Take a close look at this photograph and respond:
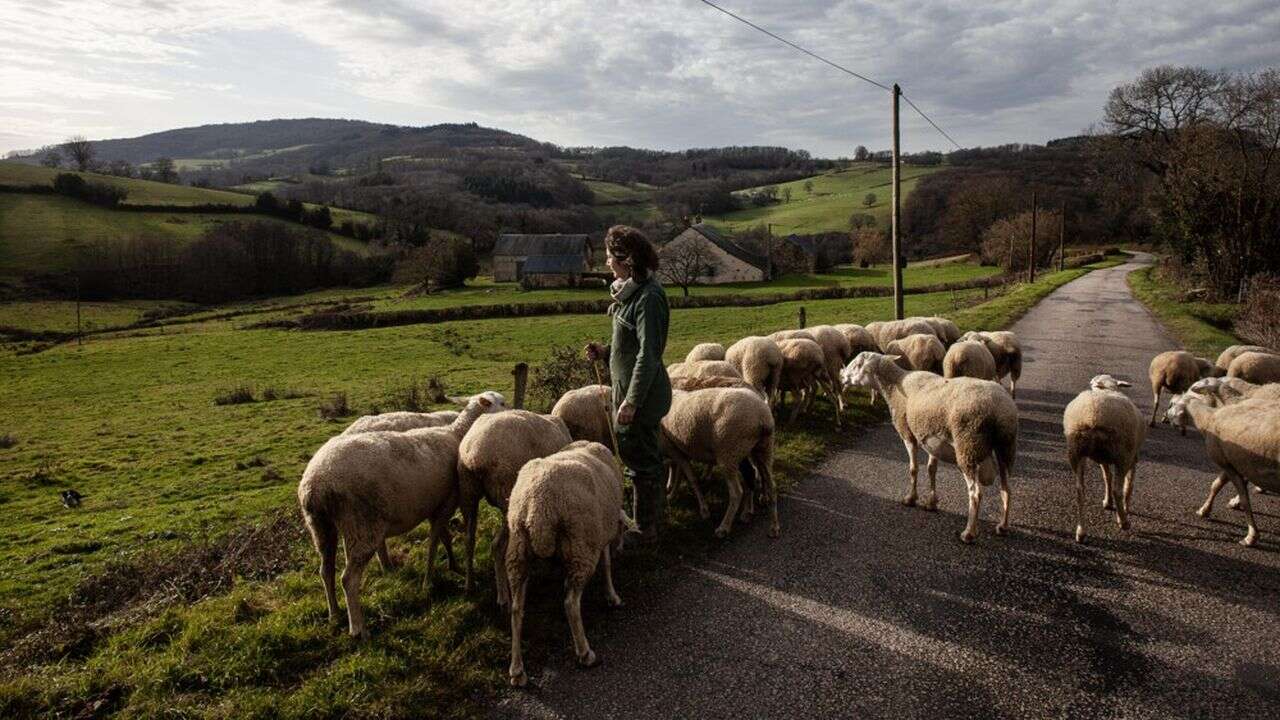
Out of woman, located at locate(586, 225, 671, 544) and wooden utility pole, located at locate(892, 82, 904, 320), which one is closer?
woman, located at locate(586, 225, 671, 544)

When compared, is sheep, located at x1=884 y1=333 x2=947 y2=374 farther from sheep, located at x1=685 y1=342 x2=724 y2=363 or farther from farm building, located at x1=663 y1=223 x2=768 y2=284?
farm building, located at x1=663 y1=223 x2=768 y2=284

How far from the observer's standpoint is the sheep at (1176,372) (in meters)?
11.3

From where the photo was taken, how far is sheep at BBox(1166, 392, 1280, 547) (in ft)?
21.6

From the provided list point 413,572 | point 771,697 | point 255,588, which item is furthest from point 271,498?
point 771,697

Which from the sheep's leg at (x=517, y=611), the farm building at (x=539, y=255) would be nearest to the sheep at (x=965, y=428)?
the sheep's leg at (x=517, y=611)

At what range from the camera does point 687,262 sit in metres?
66.8

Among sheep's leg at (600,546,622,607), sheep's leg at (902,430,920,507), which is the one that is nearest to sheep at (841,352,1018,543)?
sheep's leg at (902,430,920,507)

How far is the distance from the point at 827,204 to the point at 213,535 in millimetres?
118934

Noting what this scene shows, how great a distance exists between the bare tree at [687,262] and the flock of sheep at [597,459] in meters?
56.9

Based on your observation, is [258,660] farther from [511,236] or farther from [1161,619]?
[511,236]

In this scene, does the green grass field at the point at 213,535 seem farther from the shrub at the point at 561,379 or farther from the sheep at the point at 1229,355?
the sheep at the point at 1229,355

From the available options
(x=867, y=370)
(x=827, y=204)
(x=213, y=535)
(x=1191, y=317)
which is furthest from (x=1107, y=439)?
(x=827, y=204)

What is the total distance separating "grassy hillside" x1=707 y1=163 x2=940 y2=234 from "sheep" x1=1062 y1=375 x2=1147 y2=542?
94.6 meters

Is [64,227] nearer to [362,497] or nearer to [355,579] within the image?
[362,497]
